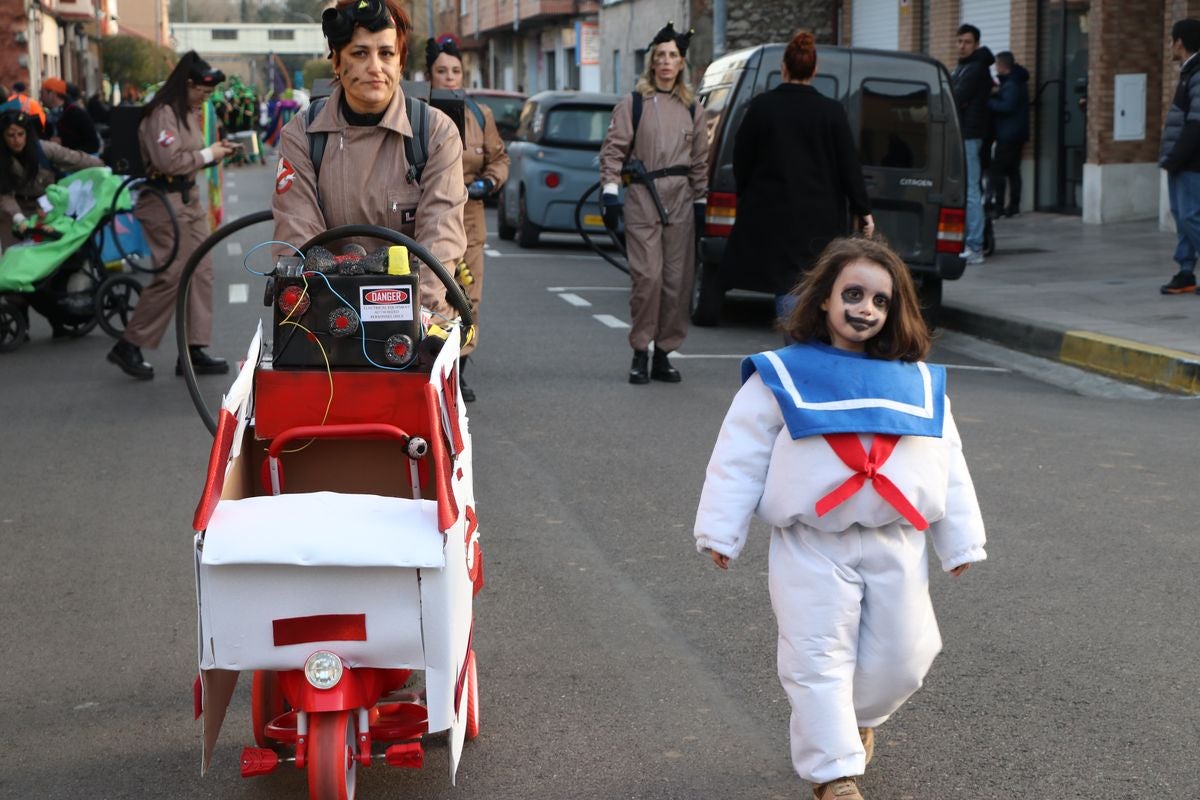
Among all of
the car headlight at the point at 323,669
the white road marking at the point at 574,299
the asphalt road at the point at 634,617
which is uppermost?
the car headlight at the point at 323,669

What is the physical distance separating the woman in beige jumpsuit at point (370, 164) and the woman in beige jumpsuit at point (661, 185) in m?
4.79

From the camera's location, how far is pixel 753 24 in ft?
97.5

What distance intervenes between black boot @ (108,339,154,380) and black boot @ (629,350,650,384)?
9.61ft

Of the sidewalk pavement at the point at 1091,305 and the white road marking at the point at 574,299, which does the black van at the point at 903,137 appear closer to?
the sidewalk pavement at the point at 1091,305

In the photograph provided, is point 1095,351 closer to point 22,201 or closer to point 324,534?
point 22,201

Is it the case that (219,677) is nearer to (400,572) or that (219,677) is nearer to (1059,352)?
(400,572)

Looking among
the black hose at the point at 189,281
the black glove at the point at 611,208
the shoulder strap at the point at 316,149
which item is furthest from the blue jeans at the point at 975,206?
the shoulder strap at the point at 316,149

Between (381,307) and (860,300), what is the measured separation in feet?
3.77

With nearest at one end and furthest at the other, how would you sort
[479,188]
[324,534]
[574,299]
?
[324,534] < [479,188] < [574,299]

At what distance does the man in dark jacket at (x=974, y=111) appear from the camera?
1647cm

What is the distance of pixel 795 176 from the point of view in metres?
8.66

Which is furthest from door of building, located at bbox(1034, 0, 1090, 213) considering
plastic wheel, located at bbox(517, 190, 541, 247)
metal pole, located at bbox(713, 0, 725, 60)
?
metal pole, located at bbox(713, 0, 725, 60)

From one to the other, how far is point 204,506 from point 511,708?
1.43 metres

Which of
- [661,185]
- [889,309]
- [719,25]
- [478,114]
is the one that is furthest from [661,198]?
[719,25]
